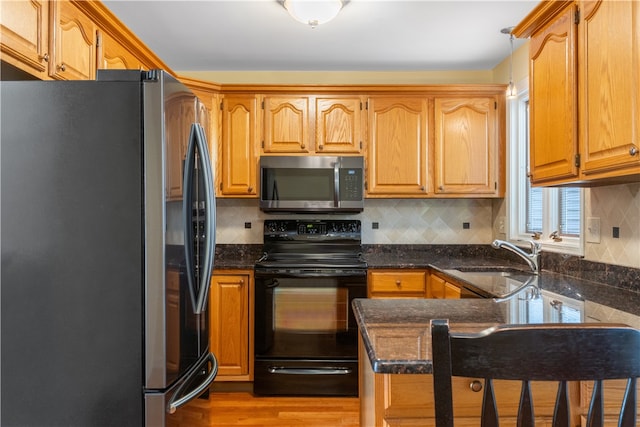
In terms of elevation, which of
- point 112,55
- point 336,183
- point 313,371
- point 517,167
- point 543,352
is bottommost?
point 313,371

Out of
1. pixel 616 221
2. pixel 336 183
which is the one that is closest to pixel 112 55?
pixel 336 183

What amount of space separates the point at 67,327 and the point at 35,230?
1.14 feet

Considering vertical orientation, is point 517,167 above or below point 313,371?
above

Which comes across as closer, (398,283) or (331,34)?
(331,34)

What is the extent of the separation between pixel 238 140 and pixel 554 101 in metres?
2.16

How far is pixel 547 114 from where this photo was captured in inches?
72.7

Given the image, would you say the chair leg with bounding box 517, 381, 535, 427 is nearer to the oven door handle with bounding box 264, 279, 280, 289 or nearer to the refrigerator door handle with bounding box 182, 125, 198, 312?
the refrigerator door handle with bounding box 182, 125, 198, 312

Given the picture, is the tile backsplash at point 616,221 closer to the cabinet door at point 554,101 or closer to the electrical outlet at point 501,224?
the cabinet door at point 554,101

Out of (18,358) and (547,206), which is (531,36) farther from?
(18,358)

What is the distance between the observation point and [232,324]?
2.76 meters

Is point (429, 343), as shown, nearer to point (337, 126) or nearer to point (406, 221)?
point (337, 126)

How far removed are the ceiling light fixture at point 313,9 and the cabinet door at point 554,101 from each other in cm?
106

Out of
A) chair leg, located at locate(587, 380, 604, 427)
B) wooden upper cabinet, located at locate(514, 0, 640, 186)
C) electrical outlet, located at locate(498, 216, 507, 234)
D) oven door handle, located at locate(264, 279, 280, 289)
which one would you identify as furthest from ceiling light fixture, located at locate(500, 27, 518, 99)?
chair leg, located at locate(587, 380, 604, 427)

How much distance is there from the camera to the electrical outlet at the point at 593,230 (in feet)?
6.62
